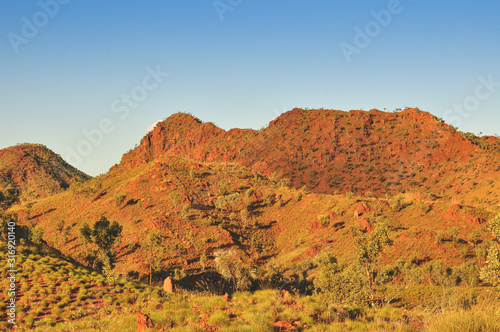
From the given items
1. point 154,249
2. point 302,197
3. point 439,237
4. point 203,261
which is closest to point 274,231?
point 302,197

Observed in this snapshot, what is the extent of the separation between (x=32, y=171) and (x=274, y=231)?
13311 cm

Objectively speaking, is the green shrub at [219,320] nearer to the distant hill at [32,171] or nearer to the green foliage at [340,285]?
the green foliage at [340,285]

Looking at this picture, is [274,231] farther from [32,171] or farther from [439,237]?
[32,171]

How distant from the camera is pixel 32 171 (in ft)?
455

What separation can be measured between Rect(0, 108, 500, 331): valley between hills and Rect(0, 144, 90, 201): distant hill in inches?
40.2

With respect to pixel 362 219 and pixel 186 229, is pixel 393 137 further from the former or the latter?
pixel 186 229

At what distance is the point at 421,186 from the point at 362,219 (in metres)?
54.4

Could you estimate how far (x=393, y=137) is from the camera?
381 feet

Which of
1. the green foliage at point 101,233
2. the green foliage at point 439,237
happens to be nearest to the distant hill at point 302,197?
the green foliage at point 439,237

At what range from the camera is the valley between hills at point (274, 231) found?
43.9ft

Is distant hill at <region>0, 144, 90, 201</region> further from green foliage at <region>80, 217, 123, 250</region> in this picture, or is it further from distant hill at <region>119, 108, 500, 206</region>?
green foliage at <region>80, 217, 123, 250</region>

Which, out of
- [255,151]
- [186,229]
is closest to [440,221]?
[186,229]

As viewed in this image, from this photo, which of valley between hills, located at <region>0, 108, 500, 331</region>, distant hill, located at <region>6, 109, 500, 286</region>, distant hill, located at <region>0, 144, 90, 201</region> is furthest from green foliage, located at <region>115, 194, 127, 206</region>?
distant hill, located at <region>0, 144, 90, 201</region>

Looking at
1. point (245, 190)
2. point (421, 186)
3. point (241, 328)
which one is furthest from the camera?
point (421, 186)
